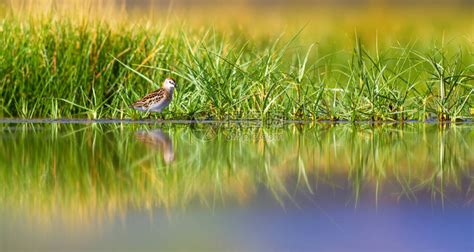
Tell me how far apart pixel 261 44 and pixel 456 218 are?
9.56 m

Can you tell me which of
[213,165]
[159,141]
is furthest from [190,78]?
[213,165]

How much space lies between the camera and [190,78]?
10.1 m

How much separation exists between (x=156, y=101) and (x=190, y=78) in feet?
4.00

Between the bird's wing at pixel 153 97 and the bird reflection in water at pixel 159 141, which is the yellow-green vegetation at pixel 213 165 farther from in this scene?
the bird's wing at pixel 153 97

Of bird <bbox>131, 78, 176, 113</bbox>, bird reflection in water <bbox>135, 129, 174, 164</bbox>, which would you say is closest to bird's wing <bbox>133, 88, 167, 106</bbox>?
bird <bbox>131, 78, 176, 113</bbox>

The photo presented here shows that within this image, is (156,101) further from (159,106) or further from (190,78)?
(190,78)

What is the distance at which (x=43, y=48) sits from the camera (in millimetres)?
10508

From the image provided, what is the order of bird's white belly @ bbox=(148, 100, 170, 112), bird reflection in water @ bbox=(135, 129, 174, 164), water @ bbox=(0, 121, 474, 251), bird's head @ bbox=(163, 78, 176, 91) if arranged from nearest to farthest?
water @ bbox=(0, 121, 474, 251) → bird reflection in water @ bbox=(135, 129, 174, 164) → bird's white belly @ bbox=(148, 100, 170, 112) → bird's head @ bbox=(163, 78, 176, 91)

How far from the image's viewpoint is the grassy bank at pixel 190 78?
924cm

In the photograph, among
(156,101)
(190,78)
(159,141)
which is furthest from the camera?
(190,78)

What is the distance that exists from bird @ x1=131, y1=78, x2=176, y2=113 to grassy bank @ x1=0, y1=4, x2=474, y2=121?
0.69ft

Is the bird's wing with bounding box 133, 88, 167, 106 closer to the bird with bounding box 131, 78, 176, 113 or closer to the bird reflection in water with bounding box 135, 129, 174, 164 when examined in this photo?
the bird with bounding box 131, 78, 176, 113

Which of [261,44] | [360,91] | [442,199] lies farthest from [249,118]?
[442,199]

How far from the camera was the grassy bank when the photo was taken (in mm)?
9242
